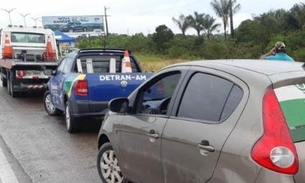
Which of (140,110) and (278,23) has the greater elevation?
(278,23)

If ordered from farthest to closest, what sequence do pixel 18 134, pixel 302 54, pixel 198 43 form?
pixel 198 43 < pixel 302 54 < pixel 18 134

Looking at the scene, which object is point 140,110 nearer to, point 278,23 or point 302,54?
point 302,54

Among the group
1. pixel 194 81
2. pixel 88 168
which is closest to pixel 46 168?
pixel 88 168

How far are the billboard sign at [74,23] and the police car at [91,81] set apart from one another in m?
74.1

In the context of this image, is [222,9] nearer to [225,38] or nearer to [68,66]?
[225,38]

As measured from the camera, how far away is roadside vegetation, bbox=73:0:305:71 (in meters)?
38.0

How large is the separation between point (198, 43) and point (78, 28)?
1428 inches

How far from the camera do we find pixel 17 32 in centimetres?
1709

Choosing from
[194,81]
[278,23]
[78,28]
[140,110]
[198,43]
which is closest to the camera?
[194,81]

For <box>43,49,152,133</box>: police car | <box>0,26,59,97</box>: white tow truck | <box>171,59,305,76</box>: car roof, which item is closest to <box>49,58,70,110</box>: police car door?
<box>43,49,152,133</box>: police car

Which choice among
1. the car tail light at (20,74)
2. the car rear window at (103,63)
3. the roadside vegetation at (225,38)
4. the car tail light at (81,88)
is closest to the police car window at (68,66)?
the car rear window at (103,63)

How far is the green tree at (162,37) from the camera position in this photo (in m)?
58.6

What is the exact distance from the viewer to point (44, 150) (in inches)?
288

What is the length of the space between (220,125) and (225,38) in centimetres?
5142
